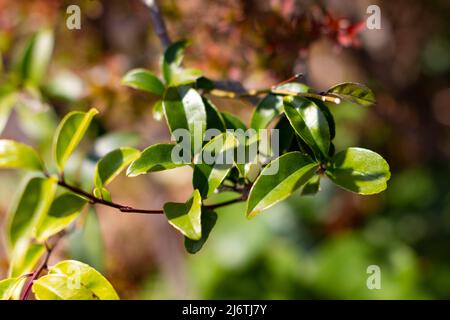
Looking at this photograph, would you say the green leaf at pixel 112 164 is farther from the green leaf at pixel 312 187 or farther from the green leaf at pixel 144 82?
the green leaf at pixel 312 187

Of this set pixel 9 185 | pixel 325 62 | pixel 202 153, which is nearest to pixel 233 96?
pixel 202 153

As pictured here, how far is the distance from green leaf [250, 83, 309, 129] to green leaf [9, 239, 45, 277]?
0.39 meters

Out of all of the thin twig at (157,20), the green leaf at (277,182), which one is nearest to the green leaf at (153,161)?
the green leaf at (277,182)

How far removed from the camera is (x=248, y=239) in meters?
2.39

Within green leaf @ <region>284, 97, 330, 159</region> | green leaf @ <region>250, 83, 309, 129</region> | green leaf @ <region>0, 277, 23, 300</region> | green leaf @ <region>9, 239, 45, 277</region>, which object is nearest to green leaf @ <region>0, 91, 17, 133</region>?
green leaf @ <region>9, 239, 45, 277</region>

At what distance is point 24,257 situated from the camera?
37.7 inches

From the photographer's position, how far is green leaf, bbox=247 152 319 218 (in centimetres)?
75

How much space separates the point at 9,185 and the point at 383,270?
210 cm

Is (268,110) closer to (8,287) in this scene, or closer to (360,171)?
(360,171)

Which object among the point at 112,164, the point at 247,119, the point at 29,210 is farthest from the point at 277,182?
the point at 247,119

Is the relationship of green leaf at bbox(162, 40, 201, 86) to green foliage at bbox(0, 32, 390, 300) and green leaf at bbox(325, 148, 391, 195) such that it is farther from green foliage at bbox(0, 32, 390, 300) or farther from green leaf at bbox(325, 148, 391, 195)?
green leaf at bbox(325, 148, 391, 195)

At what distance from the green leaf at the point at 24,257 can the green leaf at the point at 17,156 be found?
0.37 feet
